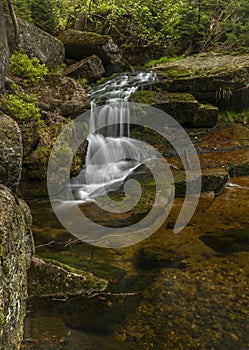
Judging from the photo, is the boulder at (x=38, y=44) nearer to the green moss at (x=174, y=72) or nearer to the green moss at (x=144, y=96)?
the green moss at (x=144, y=96)

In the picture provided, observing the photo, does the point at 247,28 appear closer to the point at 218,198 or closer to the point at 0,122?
the point at 218,198

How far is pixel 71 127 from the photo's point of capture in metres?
7.67

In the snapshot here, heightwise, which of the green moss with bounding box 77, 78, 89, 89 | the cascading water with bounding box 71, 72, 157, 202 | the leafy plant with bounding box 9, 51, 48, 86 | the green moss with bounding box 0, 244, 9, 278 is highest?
the leafy plant with bounding box 9, 51, 48, 86

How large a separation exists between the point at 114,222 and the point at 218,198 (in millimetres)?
2496

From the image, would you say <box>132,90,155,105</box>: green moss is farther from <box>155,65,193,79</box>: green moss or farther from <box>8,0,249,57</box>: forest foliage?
<box>8,0,249,57</box>: forest foliage

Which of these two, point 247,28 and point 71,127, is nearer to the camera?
point 71,127

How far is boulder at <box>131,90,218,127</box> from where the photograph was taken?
9273 mm

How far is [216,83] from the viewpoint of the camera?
32.7 feet

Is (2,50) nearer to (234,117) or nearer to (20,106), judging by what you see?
(20,106)

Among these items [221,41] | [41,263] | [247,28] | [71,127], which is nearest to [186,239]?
[41,263]

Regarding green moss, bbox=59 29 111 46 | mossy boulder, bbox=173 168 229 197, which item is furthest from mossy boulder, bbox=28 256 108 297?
green moss, bbox=59 29 111 46

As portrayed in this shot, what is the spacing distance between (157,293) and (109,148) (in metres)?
5.50

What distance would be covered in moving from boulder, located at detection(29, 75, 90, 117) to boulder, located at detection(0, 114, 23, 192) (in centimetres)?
366

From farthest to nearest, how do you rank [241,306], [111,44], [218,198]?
[111,44]
[218,198]
[241,306]
